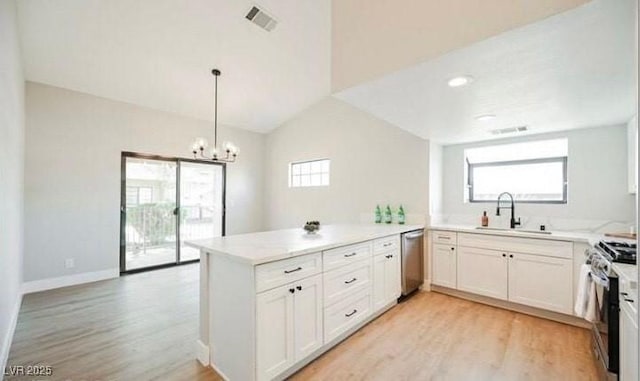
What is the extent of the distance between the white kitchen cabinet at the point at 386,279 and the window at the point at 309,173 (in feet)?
7.76

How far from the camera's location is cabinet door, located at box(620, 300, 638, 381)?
1268mm

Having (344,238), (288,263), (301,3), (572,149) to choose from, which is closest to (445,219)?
(572,149)

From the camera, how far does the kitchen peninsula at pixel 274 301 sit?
169 cm

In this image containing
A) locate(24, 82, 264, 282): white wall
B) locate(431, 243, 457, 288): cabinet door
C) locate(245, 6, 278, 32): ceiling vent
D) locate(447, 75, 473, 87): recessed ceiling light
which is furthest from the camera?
locate(24, 82, 264, 282): white wall

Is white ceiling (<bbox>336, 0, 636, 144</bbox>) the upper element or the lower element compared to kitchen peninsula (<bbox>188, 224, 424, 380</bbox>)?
upper

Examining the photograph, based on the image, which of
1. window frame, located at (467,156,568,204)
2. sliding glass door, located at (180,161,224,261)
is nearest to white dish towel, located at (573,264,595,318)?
window frame, located at (467,156,568,204)

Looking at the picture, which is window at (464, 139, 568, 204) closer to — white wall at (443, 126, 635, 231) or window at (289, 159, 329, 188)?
white wall at (443, 126, 635, 231)

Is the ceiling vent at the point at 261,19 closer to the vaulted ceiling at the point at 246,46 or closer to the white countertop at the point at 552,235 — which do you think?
the vaulted ceiling at the point at 246,46

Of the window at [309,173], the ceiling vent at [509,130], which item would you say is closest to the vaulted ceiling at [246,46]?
the ceiling vent at [509,130]

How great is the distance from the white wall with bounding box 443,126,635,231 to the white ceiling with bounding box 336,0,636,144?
199 millimetres

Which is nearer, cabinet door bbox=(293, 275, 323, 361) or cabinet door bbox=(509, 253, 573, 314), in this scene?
cabinet door bbox=(293, 275, 323, 361)

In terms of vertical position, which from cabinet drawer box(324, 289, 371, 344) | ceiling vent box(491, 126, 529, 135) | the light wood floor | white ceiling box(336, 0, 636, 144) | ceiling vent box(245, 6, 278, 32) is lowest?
the light wood floor

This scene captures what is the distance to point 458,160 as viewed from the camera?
4.11 m

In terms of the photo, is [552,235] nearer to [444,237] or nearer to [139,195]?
[444,237]
